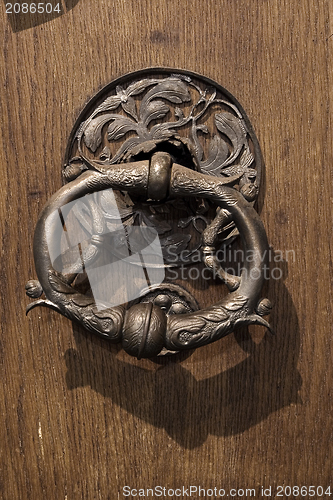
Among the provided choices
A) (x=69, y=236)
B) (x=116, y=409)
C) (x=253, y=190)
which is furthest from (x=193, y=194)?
(x=116, y=409)

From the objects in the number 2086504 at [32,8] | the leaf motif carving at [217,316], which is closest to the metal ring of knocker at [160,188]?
the leaf motif carving at [217,316]

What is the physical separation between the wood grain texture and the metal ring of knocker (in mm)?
27

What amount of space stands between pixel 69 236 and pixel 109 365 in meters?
0.17

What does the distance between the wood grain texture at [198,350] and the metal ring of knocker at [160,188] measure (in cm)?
3

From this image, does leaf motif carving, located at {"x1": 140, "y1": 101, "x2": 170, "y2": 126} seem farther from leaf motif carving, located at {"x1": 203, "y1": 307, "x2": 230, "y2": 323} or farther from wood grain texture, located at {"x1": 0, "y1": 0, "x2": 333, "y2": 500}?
leaf motif carving, located at {"x1": 203, "y1": 307, "x2": 230, "y2": 323}

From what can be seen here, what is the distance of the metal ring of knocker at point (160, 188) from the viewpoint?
1.36ft

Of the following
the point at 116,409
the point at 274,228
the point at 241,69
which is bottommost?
the point at 116,409

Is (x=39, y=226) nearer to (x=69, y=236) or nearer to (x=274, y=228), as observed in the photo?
(x=69, y=236)

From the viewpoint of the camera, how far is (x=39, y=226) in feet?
1.44

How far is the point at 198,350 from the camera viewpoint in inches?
20.1

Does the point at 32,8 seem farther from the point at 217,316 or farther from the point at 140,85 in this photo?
→ the point at 217,316

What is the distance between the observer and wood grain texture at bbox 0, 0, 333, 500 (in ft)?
1.59

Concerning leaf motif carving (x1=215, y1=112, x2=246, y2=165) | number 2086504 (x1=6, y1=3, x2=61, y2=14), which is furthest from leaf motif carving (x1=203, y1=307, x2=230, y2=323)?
number 2086504 (x1=6, y1=3, x2=61, y2=14)

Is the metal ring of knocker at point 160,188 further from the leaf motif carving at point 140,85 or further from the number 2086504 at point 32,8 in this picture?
the number 2086504 at point 32,8
